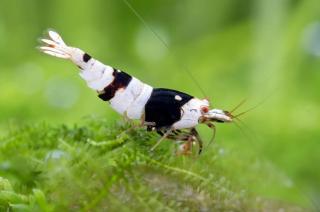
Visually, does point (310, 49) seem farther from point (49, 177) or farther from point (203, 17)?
point (49, 177)

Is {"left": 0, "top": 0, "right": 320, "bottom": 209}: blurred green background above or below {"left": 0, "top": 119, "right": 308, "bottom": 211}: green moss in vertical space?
above

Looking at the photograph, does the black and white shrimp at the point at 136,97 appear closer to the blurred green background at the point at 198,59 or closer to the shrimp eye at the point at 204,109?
the shrimp eye at the point at 204,109

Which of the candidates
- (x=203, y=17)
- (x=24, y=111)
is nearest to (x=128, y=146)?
(x=24, y=111)

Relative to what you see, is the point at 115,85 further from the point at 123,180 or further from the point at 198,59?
the point at 198,59

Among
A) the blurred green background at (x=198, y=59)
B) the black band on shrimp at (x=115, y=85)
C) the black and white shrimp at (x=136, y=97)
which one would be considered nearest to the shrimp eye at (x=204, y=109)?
the black and white shrimp at (x=136, y=97)

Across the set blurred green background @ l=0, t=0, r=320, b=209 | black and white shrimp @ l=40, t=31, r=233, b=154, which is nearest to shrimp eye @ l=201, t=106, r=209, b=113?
black and white shrimp @ l=40, t=31, r=233, b=154

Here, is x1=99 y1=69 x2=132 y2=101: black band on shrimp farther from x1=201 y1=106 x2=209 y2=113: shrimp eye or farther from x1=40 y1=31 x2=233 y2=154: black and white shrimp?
x1=201 y1=106 x2=209 y2=113: shrimp eye
